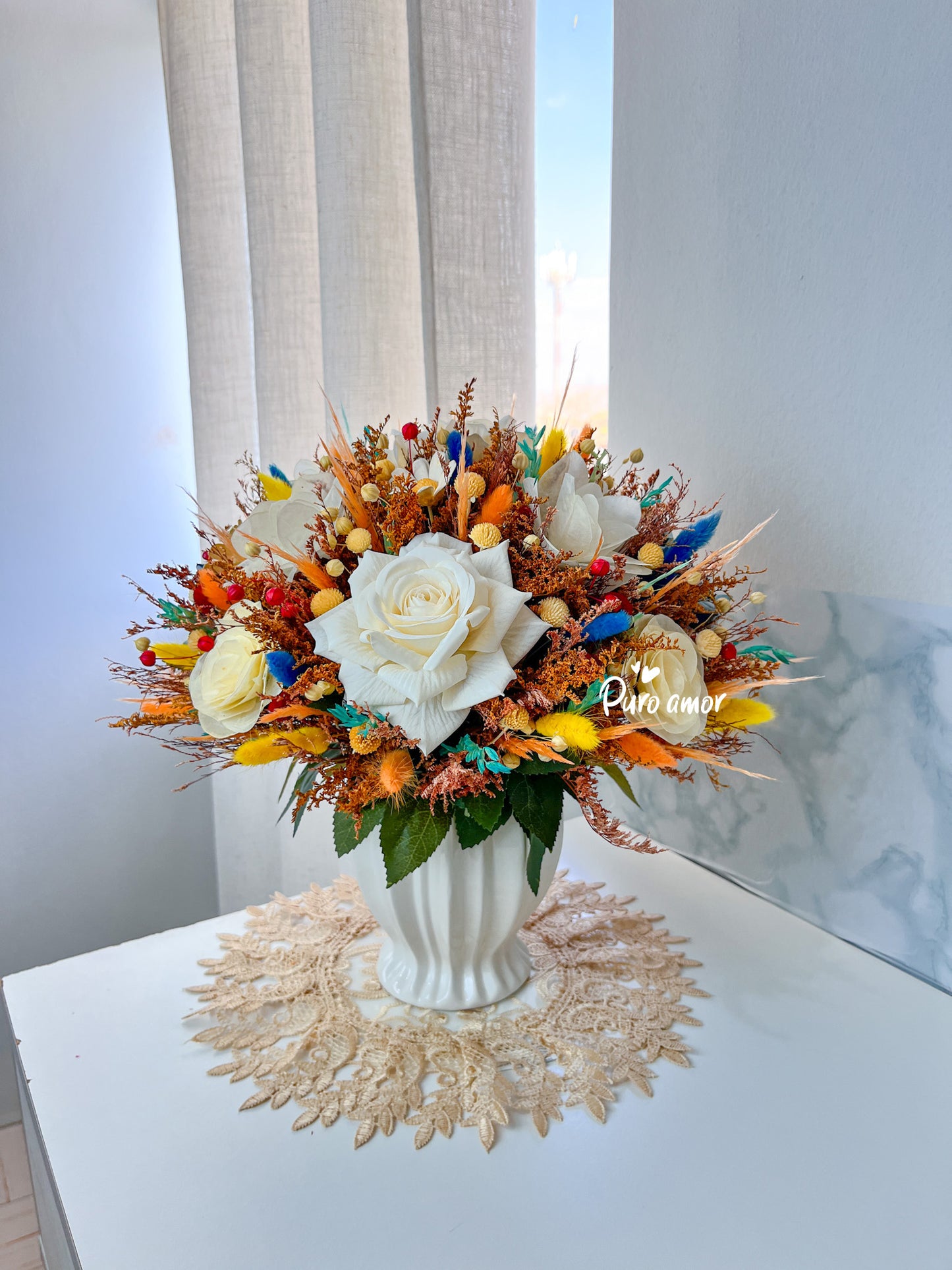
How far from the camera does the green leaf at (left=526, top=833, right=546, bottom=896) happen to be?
2.14 feet

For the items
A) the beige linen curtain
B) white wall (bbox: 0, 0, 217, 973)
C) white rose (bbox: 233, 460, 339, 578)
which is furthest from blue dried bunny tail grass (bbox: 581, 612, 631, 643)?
white wall (bbox: 0, 0, 217, 973)

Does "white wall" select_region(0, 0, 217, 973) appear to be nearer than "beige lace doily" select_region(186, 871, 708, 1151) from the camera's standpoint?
No

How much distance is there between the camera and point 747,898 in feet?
3.02

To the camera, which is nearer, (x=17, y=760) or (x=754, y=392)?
(x=754, y=392)

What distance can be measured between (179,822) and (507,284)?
101 cm

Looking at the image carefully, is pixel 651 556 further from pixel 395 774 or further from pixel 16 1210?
pixel 16 1210

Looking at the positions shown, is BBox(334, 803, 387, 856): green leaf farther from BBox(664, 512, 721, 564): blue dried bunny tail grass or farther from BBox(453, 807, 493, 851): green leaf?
BBox(664, 512, 721, 564): blue dried bunny tail grass

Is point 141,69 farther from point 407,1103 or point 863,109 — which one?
point 407,1103

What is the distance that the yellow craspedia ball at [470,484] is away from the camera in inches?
23.4

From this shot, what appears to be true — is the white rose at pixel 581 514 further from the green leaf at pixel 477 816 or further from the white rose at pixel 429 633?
the green leaf at pixel 477 816

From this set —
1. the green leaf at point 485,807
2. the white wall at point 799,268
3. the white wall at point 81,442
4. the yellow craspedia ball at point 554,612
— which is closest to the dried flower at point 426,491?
the yellow craspedia ball at point 554,612

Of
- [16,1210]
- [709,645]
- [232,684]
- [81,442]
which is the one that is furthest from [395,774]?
[16,1210]

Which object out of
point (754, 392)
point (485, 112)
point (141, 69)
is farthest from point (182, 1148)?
point (141, 69)

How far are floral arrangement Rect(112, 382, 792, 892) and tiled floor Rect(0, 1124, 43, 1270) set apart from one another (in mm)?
1001
